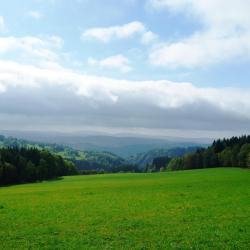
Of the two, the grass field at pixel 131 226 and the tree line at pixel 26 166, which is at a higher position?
the grass field at pixel 131 226

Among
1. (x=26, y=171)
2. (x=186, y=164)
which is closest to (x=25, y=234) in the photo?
(x=26, y=171)

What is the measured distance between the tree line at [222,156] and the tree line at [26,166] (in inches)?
2274

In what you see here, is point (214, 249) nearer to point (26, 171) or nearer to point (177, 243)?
point (177, 243)

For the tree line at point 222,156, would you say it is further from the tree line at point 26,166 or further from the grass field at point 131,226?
the grass field at point 131,226

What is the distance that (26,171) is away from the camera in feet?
391

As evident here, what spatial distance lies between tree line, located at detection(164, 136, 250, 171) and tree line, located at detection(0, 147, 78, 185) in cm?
5776

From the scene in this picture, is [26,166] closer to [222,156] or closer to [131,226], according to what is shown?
[222,156]

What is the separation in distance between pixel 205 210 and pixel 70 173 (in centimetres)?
14330

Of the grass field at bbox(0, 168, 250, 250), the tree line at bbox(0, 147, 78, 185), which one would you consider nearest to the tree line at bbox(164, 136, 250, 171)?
the tree line at bbox(0, 147, 78, 185)

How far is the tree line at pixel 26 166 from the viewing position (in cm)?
11117

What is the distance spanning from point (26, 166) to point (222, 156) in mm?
75055

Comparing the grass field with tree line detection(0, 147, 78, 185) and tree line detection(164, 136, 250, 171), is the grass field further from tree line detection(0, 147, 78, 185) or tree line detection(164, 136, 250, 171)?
tree line detection(164, 136, 250, 171)

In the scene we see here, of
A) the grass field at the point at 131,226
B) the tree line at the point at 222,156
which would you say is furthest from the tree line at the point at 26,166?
the grass field at the point at 131,226

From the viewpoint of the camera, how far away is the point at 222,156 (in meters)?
147
